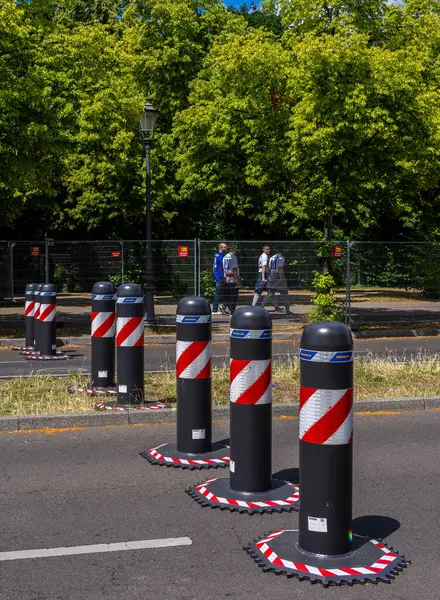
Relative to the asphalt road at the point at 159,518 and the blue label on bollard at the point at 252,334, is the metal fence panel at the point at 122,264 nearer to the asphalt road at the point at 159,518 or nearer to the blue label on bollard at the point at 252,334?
the asphalt road at the point at 159,518

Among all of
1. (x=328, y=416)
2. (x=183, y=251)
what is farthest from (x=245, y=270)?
(x=328, y=416)

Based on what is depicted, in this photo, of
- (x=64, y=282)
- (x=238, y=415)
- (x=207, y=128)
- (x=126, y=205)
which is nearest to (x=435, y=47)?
(x=207, y=128)

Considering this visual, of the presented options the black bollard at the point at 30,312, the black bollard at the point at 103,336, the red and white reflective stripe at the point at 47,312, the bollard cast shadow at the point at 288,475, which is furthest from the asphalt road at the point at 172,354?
the bollard cast shadow at the point at 288,475

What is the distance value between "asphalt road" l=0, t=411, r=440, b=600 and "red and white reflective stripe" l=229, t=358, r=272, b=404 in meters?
0.79

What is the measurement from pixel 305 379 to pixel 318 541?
92 cm

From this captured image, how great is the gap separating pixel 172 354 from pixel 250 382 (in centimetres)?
990

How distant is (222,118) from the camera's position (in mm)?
27734

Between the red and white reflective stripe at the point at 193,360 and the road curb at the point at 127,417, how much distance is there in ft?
5.99

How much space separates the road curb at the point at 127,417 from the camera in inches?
331

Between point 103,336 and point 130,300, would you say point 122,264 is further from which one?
point 130,300

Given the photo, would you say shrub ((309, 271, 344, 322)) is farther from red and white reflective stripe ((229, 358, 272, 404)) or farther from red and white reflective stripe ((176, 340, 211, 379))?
red and white reflective stripe ((229, 358, 272, 404))

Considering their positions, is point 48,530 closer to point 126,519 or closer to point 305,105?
point 126,519

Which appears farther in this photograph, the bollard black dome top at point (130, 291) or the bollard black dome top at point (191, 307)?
the bollard black dome top at point (130, 291)

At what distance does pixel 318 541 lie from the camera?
15.8 feet
